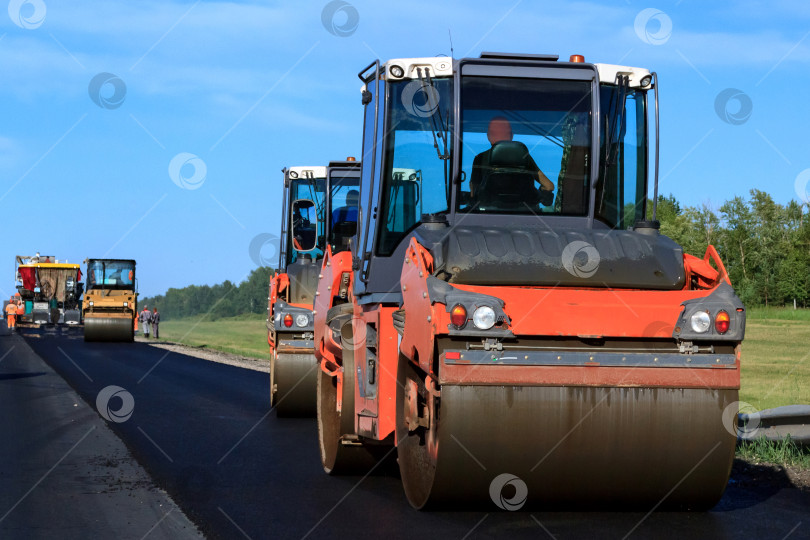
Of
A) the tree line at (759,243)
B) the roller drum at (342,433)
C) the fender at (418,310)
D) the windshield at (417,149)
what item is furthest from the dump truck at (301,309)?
the tree line at (759,243)

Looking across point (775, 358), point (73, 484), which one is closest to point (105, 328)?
point (775, 358)

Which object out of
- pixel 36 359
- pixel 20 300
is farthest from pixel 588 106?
pixel 20 300

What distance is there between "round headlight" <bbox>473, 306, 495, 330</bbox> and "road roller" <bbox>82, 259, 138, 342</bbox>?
35364mm

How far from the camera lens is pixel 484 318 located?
5738 mm

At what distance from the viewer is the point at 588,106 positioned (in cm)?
772

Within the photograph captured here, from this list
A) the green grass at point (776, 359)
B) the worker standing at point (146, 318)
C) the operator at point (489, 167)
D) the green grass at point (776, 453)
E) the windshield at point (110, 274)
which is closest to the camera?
the operator at point (489, 167)

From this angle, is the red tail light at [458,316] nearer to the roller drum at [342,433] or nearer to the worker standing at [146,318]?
the roller drum at [342,433]

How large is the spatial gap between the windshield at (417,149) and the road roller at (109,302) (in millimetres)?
33428

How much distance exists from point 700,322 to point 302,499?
324cm

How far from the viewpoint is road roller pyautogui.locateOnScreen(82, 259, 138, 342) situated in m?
39.2

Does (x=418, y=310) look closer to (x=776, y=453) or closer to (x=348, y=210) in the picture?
(x=776, y=453)

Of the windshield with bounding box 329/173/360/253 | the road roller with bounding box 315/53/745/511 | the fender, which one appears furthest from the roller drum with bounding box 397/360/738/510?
the windshield with bounding box 329/173/360/253

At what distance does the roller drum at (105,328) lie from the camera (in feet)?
128

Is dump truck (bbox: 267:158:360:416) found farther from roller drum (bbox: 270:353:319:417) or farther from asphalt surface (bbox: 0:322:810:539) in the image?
asphalt surface (bbox: 0:322:810:539)
